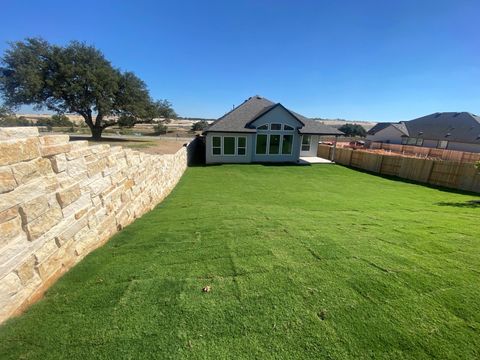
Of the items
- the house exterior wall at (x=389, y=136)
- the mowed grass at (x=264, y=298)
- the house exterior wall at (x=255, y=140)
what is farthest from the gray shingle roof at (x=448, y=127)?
the mowed grass at (x=264, y=298)

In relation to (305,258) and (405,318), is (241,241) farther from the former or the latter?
(405,318)

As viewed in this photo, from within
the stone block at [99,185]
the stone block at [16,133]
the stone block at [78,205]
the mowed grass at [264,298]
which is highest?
the stone block at [16,133]

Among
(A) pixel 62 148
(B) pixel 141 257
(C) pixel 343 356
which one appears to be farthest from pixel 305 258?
(A) pixel 62 148

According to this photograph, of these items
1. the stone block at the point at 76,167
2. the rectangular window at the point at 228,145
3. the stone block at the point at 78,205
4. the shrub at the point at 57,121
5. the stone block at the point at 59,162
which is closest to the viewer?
the stone block at the point at 59,162

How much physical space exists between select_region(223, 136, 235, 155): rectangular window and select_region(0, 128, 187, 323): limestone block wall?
15.6 meters

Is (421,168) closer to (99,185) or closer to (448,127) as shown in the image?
(99,185)

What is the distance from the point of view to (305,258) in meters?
3.39

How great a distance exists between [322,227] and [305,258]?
1.61m

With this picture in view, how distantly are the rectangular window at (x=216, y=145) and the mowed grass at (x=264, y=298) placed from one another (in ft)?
51.7

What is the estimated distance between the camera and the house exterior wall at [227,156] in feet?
64.8

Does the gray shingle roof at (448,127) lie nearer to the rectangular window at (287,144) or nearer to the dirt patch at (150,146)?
the rectangular window at (287,144)

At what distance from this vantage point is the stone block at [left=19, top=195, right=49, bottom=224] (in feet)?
8.18

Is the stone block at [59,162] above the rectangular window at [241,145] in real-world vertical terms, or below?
above

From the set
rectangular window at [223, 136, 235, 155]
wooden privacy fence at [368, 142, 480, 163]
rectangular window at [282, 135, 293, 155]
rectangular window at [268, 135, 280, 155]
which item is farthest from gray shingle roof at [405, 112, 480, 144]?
rectangular window at [223, 136, 235, 155]
